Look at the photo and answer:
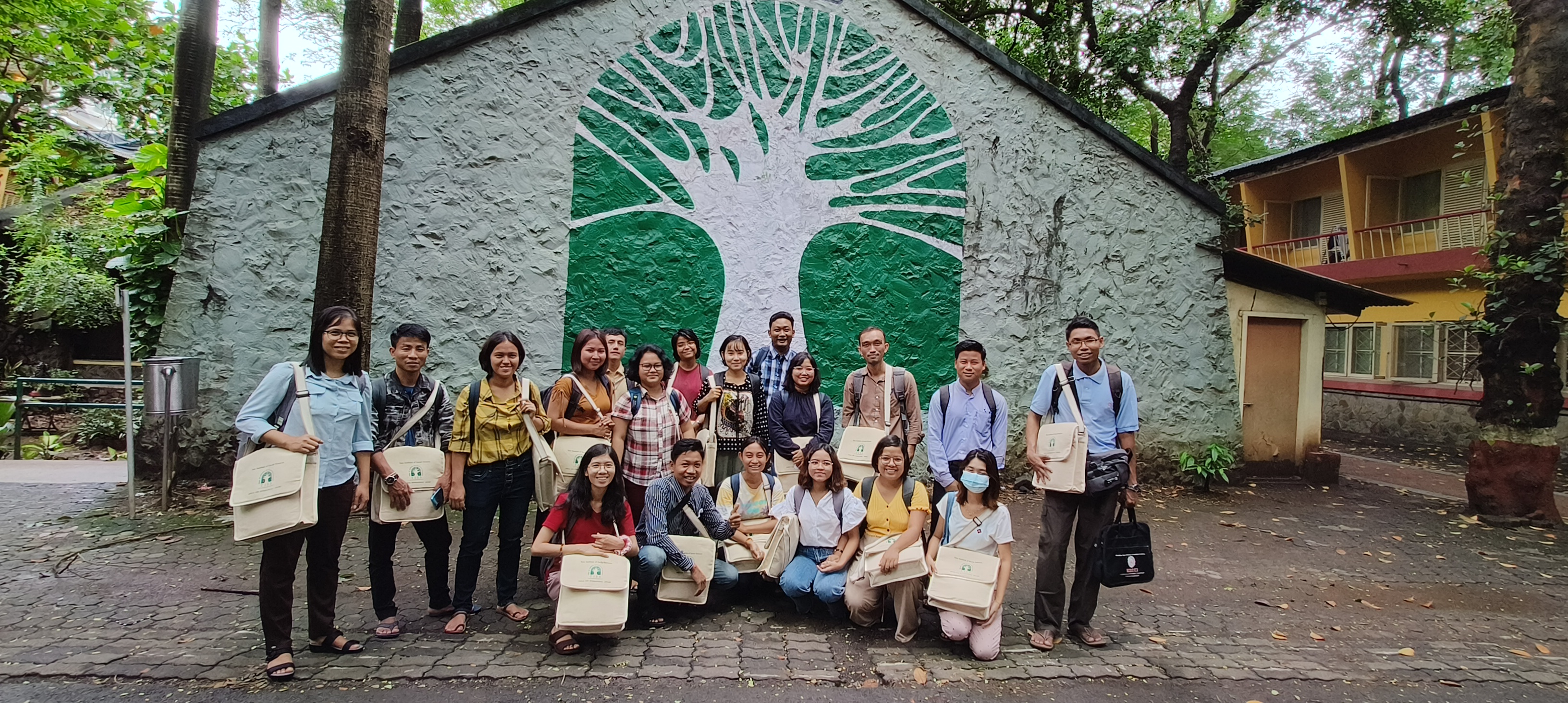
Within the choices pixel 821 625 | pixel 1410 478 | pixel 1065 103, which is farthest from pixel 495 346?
pixel 1410 478

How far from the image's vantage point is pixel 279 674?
3.22 meters

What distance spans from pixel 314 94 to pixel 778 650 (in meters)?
6.14

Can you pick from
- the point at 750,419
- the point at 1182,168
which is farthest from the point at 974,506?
the point at 1182,168

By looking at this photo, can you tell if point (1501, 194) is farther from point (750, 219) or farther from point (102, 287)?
point (102, 287)

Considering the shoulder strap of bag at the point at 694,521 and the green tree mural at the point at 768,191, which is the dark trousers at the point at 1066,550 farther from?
the green tree mural at the point at 768,191

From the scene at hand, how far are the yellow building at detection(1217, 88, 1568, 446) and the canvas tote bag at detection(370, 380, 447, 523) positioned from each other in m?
14.8

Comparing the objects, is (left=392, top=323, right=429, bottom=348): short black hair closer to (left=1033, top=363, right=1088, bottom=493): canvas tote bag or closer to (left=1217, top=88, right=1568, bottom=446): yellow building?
(left=1033, top=363, right=1088, bottom=493): canvas tote bag

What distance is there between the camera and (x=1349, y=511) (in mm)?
A: 7625

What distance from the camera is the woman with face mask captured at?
12.0 ft

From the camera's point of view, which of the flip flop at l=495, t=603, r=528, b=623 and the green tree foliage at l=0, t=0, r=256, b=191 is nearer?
the flip flop at l=495, t=603, r=528, b=623

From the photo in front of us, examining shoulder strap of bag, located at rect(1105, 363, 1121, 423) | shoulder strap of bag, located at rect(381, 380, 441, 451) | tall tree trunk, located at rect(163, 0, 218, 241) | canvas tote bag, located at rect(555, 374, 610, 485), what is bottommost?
canvas tote bag, located at rect(555, 374, 610, 485)

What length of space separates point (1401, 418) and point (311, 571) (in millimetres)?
16849

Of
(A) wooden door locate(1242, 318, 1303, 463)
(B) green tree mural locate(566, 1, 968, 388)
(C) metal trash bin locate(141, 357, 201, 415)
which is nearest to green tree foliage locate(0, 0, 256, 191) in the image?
(C) metal trash bin locate(141, 357, 201, 415)

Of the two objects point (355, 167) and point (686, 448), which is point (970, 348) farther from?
point (355, 167)
